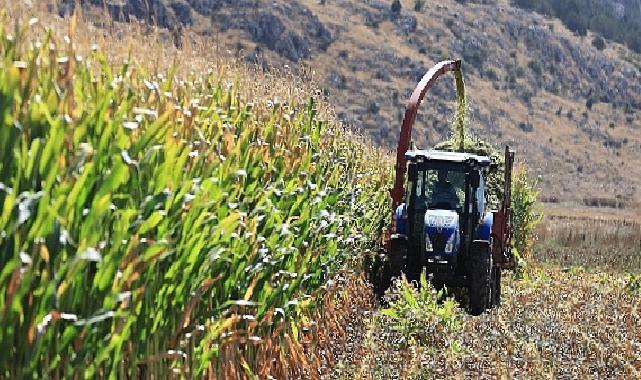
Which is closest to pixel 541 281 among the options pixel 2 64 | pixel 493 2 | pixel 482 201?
pixel 482 201

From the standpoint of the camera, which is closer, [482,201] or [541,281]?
[482,201]

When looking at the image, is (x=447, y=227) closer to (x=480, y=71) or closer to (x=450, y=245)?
(x=450, y=245)

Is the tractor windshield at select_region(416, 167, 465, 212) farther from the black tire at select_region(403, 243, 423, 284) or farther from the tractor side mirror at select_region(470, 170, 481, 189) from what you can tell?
the black tire at select_region(403, 243, 423, 284)

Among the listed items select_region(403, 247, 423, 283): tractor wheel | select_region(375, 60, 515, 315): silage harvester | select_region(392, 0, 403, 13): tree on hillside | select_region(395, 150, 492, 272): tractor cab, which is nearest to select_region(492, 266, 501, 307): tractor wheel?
select_region(375, 60, 515, 315): silage harvester

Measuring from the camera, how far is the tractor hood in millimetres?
10312

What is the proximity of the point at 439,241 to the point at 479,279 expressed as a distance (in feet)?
1.93

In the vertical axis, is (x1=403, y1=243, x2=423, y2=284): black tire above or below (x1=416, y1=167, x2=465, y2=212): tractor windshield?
below

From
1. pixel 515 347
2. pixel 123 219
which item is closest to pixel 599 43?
pixel 515 347

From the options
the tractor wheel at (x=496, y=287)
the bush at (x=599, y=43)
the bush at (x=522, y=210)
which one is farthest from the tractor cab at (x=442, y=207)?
the bush at (x=599, y=43)

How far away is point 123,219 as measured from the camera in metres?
3.30

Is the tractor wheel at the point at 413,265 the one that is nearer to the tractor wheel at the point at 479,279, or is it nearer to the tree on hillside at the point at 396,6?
the tractor wheel at the point at 479,279

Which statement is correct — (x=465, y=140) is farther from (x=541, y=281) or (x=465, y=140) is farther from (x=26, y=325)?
(x=26, y=325)

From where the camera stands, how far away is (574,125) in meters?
64.2

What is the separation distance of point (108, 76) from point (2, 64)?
997mm
